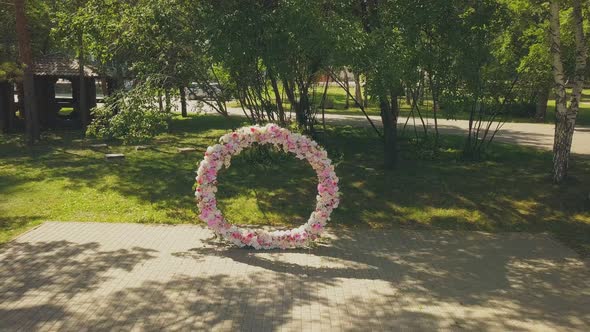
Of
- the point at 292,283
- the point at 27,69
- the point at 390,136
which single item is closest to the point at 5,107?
the point at 27,69

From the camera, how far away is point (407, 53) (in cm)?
1145

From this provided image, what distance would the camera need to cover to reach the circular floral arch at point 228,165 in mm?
8953

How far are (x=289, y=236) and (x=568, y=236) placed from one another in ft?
17.5

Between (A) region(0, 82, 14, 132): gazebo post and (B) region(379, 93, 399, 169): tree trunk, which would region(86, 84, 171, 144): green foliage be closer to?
(B) region(379, 93, 399, 169): tree trunk

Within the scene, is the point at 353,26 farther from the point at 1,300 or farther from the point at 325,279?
the point at 1,300

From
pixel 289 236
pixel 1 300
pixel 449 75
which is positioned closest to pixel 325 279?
pixel 289 236

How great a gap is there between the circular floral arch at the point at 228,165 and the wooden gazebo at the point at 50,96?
15.8 meters

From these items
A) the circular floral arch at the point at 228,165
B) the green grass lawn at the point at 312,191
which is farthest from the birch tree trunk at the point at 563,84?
the circular floral arch at the point at 228,165

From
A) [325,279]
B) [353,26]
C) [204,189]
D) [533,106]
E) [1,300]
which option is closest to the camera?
[1,300]

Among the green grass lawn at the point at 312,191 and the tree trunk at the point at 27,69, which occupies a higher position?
the tree trunk at the point at 27,69

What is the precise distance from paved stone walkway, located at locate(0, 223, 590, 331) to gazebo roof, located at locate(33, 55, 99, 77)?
15018mm

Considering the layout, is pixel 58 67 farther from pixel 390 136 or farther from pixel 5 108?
pixel 390 136

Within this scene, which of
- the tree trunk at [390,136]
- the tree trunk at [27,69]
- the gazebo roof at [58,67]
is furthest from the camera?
the gazebo roof at [58,67]

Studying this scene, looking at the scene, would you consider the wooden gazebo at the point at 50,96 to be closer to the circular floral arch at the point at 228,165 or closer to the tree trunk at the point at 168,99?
the tree trunk at the point at 168,99
